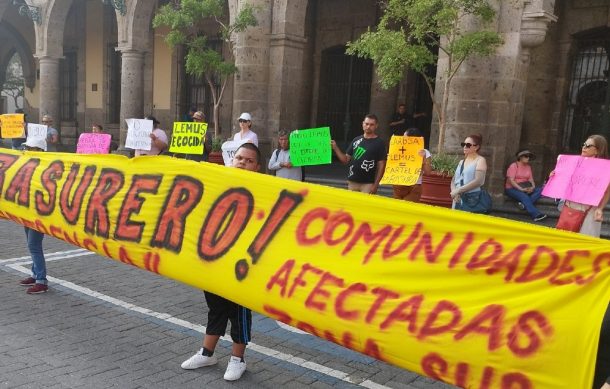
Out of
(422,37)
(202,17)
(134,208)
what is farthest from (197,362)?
(202,17)

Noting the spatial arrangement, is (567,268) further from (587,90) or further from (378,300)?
(587,90)

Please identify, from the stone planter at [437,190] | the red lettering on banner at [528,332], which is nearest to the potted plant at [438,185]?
the stone planter at [437,190]

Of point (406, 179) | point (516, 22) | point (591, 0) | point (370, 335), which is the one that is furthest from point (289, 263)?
point (591, 0)

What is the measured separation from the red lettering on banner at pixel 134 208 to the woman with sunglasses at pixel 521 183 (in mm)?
6866

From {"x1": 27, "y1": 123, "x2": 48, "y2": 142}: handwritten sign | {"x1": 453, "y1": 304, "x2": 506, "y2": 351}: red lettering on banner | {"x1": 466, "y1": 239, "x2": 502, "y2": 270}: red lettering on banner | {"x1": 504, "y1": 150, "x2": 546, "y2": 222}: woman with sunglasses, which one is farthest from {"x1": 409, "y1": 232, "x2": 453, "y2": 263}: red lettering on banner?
{"x1": 504, "y1": 150, "x2": 546, "y2": 222}: woman with sunglasses

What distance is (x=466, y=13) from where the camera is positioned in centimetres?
828

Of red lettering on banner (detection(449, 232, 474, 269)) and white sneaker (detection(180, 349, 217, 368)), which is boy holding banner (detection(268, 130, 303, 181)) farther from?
red lettering on banner (detection(449, 232, 474, 269))

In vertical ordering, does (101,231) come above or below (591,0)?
below

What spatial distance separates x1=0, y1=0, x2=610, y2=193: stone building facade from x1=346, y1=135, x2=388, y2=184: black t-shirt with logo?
10.7 feet

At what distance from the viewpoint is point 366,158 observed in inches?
256

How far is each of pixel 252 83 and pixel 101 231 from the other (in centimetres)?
805

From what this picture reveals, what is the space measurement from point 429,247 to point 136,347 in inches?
99.5

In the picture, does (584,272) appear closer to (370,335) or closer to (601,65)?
(370,335)

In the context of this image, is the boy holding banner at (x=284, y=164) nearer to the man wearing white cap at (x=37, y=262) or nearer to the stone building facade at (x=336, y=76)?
the stone building facade at (x=336, y=76)
